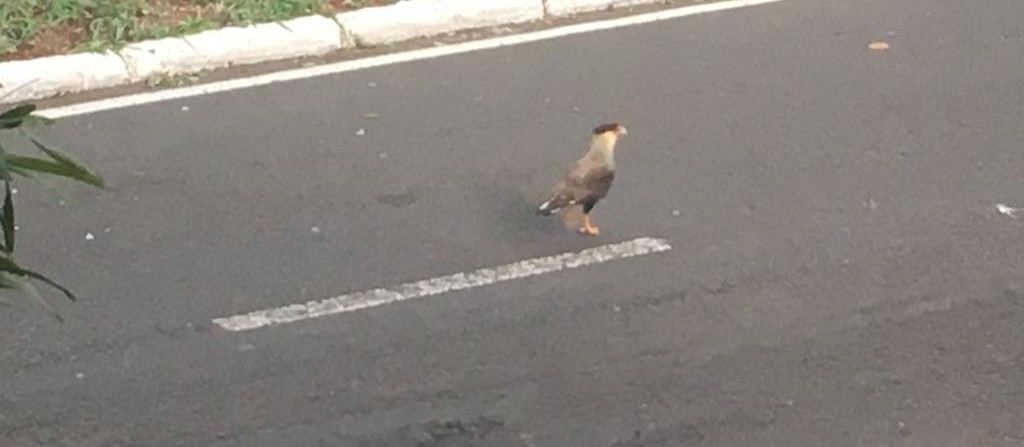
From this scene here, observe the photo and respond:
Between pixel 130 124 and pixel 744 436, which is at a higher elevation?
pixel 130 124

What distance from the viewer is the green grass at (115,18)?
6892mm

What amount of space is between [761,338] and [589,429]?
69 cm

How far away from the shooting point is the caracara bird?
5.24m

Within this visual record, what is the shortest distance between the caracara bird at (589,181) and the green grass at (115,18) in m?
2.23

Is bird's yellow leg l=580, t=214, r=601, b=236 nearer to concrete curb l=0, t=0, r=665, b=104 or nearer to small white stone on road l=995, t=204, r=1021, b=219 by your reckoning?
small white stone on road l=995, t=204, r=1021, b=219

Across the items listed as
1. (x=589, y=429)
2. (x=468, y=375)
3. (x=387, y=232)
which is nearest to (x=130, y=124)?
(x=387, y=232)

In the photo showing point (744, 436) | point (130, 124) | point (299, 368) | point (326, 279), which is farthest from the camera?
point (130, 124)

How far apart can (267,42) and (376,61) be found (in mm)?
472

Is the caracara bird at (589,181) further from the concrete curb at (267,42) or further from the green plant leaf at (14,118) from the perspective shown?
the green plant leaf at (14,118)

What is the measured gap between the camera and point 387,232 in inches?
211

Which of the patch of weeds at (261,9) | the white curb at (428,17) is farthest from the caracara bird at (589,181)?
the patch of weeds at (261,9)

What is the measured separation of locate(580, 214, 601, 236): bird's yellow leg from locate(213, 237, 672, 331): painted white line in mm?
102

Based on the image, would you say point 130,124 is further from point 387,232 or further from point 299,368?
point 299,368

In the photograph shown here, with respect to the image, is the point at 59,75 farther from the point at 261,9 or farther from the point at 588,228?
the point at 588,228
